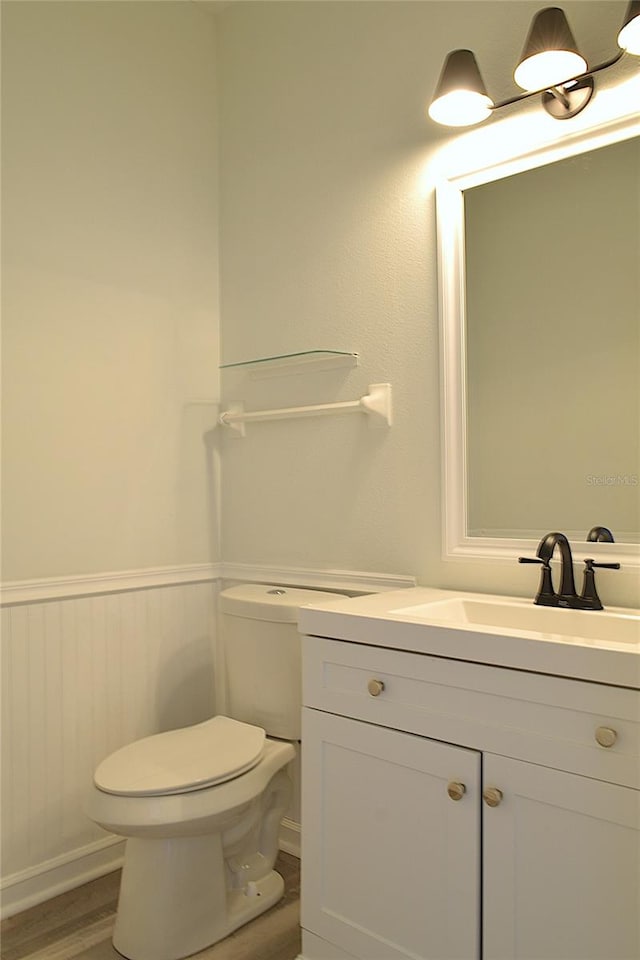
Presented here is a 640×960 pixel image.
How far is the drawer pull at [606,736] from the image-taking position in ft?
3.83

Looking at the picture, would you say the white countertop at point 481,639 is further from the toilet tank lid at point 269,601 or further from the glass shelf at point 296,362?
the glass shelf at point 296,362

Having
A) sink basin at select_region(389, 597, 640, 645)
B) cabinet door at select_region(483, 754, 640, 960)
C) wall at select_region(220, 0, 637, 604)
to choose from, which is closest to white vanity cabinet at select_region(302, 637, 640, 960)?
cabinet door at select_region(483, 754, 640, 960)

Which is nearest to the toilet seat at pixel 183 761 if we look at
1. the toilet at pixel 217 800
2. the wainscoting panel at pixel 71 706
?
the toilet at pixel 217 800

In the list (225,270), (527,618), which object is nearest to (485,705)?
(527,618)

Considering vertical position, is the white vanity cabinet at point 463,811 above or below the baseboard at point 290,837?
above

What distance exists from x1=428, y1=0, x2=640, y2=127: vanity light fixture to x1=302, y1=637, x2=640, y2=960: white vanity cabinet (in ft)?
4.10

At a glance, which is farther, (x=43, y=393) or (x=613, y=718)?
(x=43, y=393)

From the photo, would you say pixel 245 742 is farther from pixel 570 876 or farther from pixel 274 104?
pixel 274 104

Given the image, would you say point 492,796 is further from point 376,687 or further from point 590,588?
point 590,588

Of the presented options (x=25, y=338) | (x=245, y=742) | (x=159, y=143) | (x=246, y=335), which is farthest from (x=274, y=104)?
(x=245, y=742)

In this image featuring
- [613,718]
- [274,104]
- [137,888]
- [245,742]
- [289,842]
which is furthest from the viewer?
[274,104]

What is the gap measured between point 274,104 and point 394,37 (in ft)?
1.60

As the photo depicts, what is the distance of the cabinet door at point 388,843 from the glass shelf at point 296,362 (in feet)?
3.32

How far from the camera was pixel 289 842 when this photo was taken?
2.24 m
